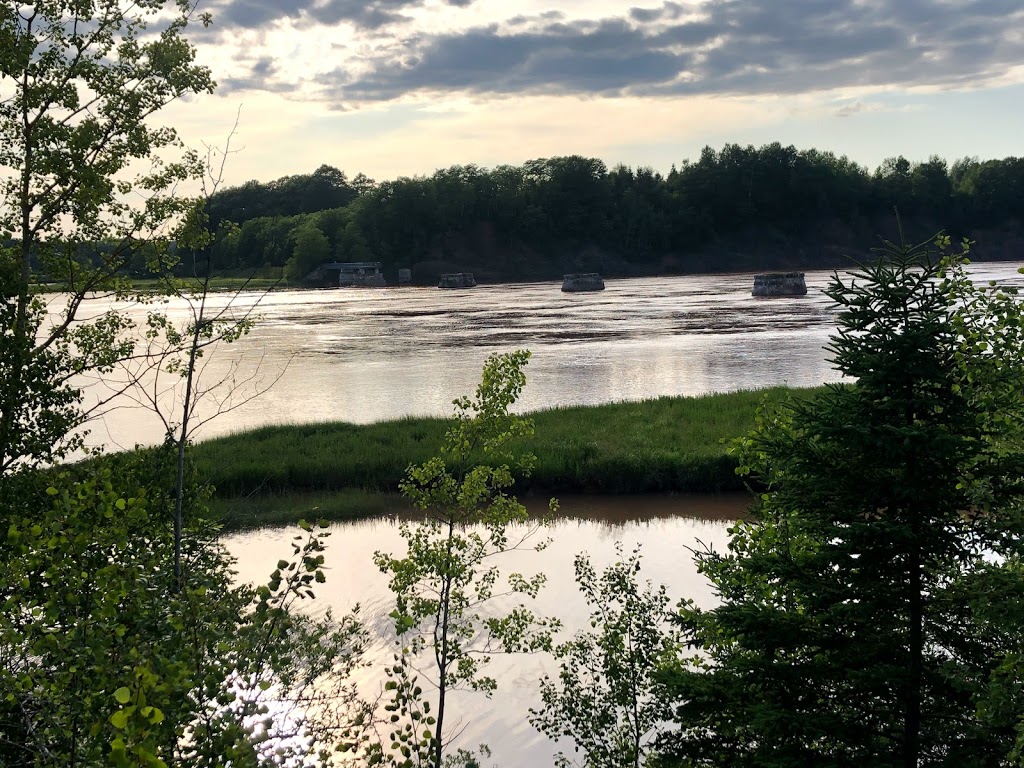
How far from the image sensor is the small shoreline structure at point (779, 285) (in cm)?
12044

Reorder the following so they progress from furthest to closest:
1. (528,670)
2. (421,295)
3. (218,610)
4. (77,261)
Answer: (421,295), (528,670), (77,261), (218,610)

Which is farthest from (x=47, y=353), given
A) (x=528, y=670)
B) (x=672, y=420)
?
(x=672, y=420)

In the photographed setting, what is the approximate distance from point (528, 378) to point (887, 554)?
45.1 m

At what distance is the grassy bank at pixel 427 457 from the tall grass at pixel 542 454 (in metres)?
0.04

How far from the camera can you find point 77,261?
15680mm

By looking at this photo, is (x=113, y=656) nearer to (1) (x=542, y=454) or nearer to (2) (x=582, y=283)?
(1) (x=542, y=454)

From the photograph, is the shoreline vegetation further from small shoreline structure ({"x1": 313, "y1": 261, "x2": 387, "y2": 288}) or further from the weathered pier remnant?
small shoreline structure ({"x1": 313, "y1": 261, "x2": 387, "y2": 288})

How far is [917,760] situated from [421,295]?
144 metres

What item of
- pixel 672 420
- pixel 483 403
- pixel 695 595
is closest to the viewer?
pixel 483 403

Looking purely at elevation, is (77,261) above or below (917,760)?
above

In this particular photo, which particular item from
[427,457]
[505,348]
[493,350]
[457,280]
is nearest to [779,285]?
[457,280]

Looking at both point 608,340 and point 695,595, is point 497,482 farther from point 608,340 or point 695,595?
point 608,340

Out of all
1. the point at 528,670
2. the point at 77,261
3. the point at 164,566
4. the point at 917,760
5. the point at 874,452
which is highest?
the point at 77,261

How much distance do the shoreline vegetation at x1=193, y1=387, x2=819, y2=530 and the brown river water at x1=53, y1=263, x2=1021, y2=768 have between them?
1142 millimetres
